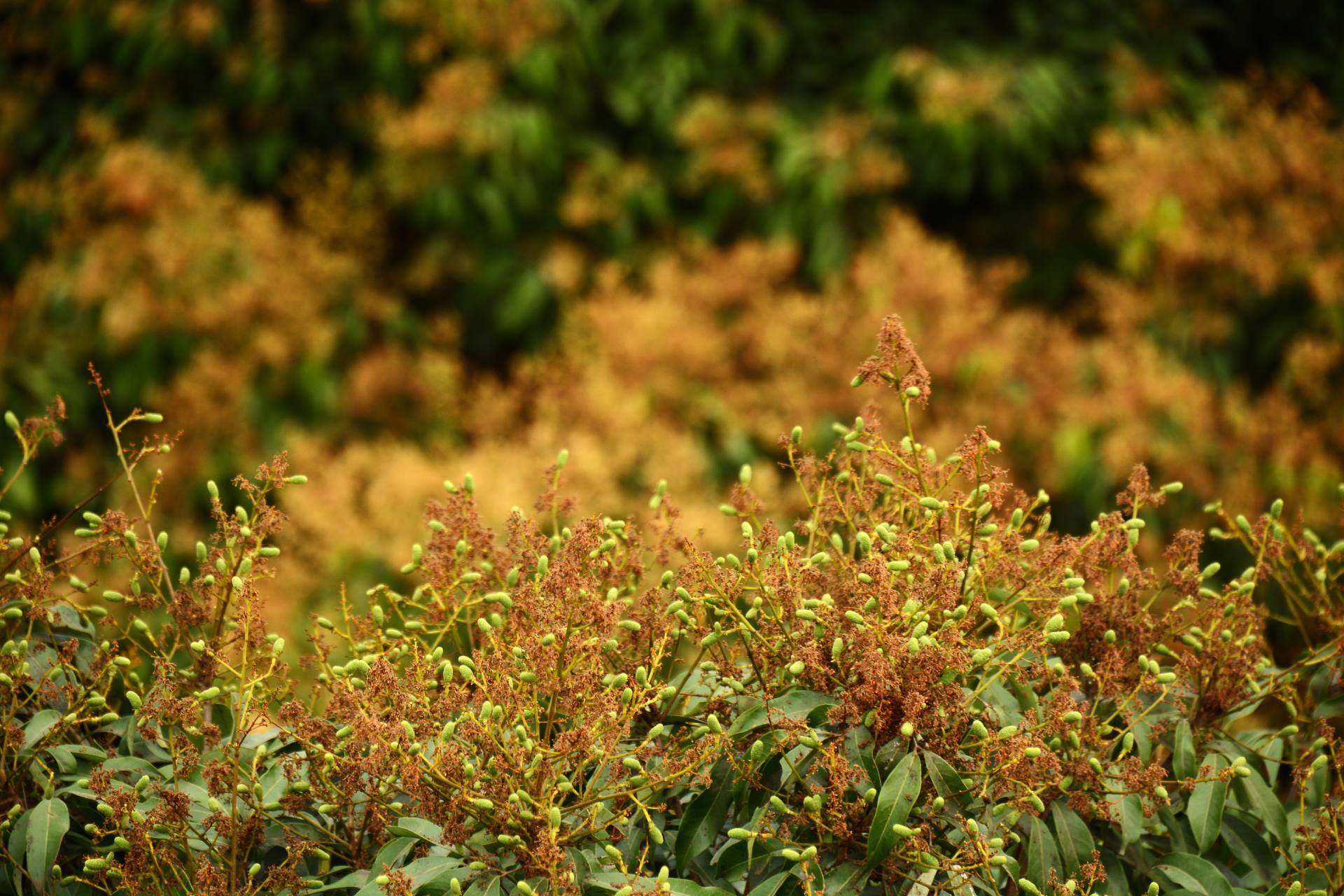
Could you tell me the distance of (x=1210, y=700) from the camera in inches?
51.5

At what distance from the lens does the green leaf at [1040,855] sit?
3.71 feet

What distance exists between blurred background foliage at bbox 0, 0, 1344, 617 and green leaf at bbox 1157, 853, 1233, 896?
2.37 m

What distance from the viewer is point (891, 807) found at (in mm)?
1033

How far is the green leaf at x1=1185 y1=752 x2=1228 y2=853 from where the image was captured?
120cm

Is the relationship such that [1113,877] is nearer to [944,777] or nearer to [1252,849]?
[1252,849]

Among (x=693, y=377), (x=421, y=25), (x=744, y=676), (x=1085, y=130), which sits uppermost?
(x=421, y=25)

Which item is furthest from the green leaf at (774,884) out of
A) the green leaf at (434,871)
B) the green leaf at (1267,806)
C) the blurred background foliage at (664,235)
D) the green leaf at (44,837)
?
the blurred background foliage at (664,235)

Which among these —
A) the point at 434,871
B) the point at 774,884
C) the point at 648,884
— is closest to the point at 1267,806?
the point at 774,884

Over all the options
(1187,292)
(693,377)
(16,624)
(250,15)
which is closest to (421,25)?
(250,15)

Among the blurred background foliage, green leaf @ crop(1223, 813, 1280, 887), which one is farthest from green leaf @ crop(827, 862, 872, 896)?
the blurred background foliage

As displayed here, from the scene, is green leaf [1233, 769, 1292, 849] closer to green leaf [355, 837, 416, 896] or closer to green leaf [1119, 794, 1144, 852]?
green leaf [1119, 794, 1144, 852]

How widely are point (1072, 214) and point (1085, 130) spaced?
0.30 m

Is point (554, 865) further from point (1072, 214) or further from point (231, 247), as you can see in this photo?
point (1072, 214)

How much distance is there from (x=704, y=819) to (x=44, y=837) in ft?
1.98
